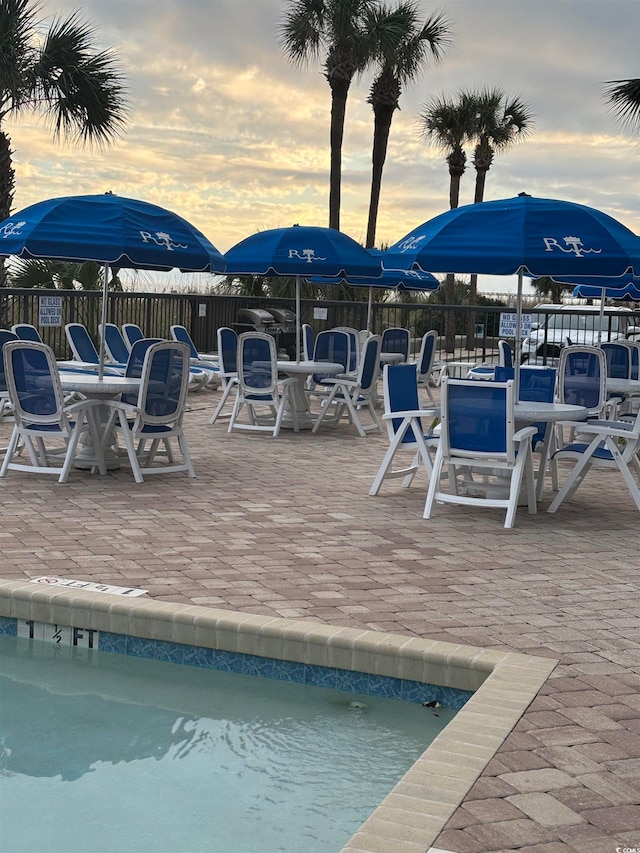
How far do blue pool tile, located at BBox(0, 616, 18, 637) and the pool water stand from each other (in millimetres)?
94

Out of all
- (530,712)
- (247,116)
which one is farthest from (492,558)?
(247,116)

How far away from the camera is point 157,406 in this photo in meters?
8.42

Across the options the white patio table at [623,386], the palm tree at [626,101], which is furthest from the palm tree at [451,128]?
→ the white patio table at [623,386]

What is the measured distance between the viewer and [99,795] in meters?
3.65

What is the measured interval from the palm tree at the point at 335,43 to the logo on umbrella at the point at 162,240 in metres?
17.8

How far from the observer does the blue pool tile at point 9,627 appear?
496cm

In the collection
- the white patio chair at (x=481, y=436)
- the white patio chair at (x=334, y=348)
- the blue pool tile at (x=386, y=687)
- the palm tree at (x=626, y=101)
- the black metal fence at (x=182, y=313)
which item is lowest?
the blue pool tile at (x=386, y=687)

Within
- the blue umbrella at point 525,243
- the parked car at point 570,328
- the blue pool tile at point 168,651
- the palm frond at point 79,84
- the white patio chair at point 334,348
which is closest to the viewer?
the blue pool tile at point 168,651

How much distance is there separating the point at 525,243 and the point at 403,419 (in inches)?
Answer: 64.4

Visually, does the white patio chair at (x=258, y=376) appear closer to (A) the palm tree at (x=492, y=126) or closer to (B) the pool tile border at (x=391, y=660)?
(B) the pool tile border at (x=391, y=660)

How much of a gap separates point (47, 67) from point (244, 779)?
15.4 meters

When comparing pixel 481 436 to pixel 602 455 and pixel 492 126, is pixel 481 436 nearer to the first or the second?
pixel 602 455

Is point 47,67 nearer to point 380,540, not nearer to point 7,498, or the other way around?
point 7,498

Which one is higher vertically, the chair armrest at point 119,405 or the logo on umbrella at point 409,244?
the logo on umbrella at point 409,244
